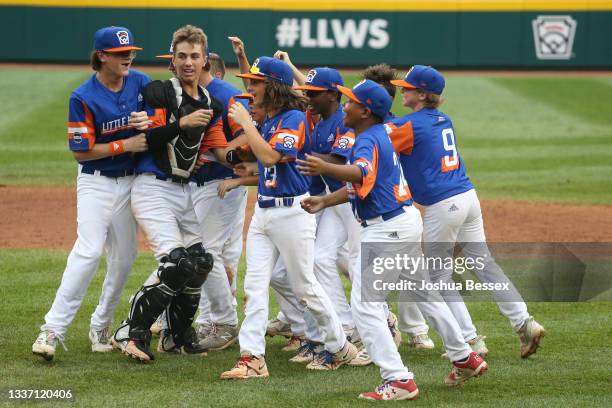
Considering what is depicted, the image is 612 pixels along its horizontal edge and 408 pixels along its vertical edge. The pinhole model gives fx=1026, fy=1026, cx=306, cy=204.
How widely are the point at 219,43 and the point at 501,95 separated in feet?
20.8

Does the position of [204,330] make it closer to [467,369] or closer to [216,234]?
[216,234]

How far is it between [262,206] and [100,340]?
1.49 meters

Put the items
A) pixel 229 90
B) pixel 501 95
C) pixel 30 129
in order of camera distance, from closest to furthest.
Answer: pixel 229 90
pixel 30 129
pixel 501 95

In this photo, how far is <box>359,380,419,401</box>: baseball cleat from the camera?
5422 mm

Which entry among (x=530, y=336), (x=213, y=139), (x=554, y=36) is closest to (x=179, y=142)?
(x=213, y=139)

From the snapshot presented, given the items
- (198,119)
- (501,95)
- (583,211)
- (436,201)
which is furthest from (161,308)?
(501,95)

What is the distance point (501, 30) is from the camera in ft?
77.6

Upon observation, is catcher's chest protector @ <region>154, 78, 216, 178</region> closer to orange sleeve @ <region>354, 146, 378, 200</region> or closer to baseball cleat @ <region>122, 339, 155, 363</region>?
baseball cleat @ <region>122, 339, 155, 363</region>

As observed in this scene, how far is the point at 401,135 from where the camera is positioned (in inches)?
247

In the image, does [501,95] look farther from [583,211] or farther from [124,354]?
[124,354]

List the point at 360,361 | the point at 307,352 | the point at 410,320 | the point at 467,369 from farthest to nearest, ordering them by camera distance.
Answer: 1. the point at 410,320
2. the point at 307,352
3. the point at 360,361
4. the point at 467,369

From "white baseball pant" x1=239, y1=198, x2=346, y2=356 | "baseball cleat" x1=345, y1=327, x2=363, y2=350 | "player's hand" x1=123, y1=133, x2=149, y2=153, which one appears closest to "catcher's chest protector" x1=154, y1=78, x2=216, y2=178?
"player's hand" x1=123, y1=133, x2=149, y2=153

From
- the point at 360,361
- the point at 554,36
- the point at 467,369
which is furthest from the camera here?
the point at 554,36

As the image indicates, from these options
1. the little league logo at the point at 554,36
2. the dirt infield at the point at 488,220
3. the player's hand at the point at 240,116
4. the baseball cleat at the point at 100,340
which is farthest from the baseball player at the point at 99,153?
the little league logo at the point at 554,36
